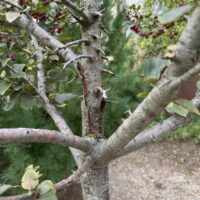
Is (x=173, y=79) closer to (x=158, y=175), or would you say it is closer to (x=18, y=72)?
(x=18, y=72)

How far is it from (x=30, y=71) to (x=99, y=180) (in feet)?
1.34

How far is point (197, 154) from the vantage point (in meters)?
3.05

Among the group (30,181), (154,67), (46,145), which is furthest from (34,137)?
(46,145)

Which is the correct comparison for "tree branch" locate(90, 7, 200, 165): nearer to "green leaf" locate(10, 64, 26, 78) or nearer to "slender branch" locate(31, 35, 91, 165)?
"slender branch" locate(31, 35, 91, 165)

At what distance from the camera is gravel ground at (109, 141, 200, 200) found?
248 cm

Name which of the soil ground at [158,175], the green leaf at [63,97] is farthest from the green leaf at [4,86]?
the soil ground at [158,175]

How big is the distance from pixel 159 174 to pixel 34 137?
227cm

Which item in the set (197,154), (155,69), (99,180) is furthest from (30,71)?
(197,154)

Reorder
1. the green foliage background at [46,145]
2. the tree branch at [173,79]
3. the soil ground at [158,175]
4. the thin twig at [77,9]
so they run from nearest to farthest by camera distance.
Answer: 1. the tree branch at [173,79]
2. the thin twig at [77,9]
3. the green foliage background at [46,145]
4. the soil ground at [158,175]

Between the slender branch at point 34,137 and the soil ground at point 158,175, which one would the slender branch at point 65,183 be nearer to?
the slender branch at point 34,137

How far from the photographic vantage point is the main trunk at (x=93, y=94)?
88 cm

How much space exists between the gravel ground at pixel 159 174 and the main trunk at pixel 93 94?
1.57 meters

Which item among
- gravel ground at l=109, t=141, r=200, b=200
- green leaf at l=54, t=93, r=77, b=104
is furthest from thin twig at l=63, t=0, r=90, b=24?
gravel ground at l=109, t=141, r=200, b=200

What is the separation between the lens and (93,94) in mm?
900
